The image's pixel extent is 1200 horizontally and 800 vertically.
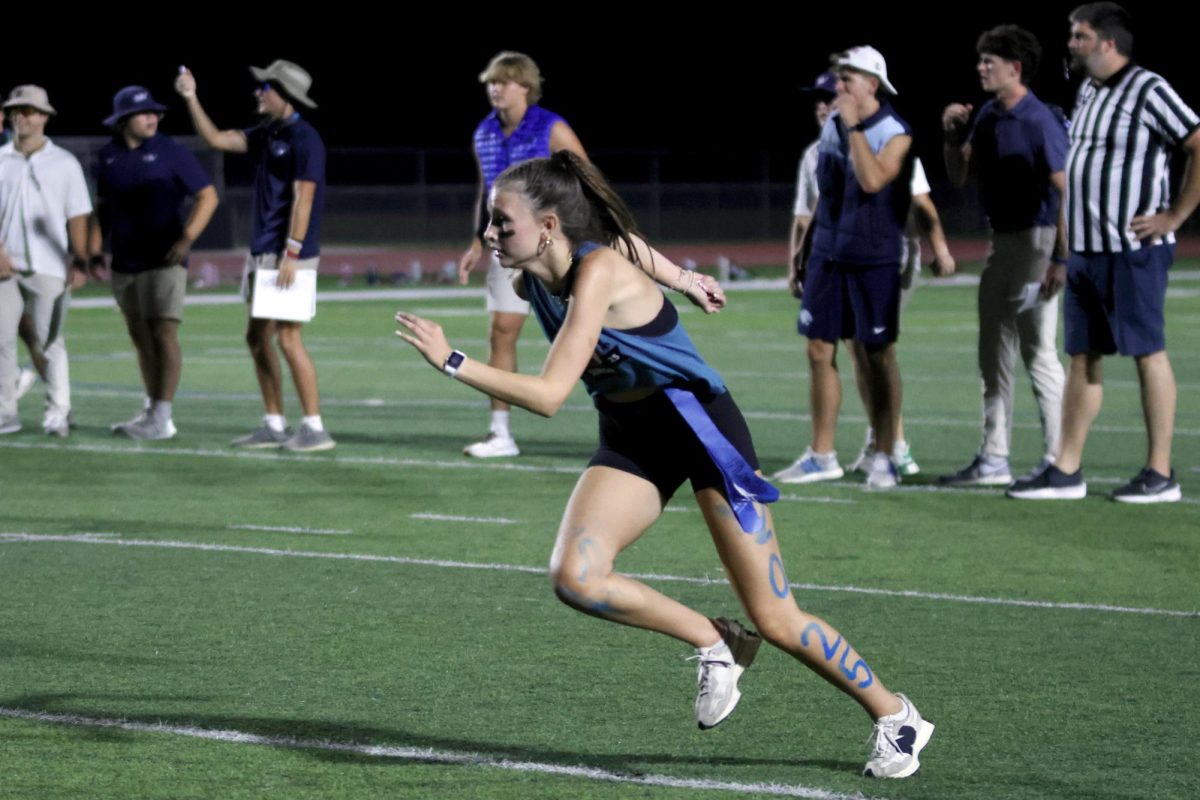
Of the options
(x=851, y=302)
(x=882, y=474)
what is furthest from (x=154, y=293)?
(x=882, y=474)

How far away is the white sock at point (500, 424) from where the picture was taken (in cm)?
1159

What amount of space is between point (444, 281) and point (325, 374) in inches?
558

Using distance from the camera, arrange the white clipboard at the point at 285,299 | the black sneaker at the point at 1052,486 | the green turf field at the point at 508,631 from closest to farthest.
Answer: the green turf field at the point at 508,631 < the black sneaker at the point at 1052,486 < the white clipboard at the point at 285,299

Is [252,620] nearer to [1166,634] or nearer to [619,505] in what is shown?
[619,505]

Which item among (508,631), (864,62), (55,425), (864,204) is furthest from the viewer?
(55,425)

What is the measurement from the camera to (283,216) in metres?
11.8

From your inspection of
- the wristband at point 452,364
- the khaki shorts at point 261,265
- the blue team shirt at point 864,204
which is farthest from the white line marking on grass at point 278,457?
the wristband at point 452,364

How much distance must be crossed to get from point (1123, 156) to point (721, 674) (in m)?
5.07

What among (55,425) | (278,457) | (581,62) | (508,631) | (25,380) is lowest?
(581,62)

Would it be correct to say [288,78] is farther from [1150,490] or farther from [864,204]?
[1150,490]

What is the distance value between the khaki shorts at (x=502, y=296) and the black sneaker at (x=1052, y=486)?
2981 millimetres

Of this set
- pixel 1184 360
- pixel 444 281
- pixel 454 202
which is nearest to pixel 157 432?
pixel 1184 360

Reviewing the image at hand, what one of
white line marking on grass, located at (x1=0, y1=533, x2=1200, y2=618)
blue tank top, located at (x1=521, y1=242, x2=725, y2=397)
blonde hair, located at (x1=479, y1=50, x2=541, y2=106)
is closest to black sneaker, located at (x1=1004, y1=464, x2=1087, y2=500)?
white line marking on grass, located at (x1=0, y1=533, x2=1200, y2=618)

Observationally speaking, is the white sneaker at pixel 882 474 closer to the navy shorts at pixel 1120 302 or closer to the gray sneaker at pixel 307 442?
the navy shorts at pixel 1120 302
